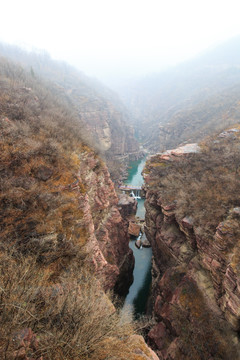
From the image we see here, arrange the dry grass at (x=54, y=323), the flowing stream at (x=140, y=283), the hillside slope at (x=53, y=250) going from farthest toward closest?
the flowing stream at (x=140, y=283) → the hillside slope at (x=53, y=250) → the dry grass at (x=54, y=323)

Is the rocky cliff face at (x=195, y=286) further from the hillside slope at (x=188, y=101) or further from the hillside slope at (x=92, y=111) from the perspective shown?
the hillside slope at (x=92, y=111)

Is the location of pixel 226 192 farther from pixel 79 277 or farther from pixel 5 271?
pixel 5 271

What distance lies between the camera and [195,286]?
1330 centimetres

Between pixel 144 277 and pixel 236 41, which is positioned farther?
pixel 236 41

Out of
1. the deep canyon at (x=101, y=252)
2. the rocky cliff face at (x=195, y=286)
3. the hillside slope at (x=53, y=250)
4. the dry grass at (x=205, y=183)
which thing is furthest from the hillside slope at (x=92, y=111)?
the rocky cliff face at (x=195, y=286)

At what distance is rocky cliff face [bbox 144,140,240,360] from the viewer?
34.4 ft

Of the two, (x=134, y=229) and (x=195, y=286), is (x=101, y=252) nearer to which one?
(x=195, y=286)

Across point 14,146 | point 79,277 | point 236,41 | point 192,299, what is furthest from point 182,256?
point 236,41

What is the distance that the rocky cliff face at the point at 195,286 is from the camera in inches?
412

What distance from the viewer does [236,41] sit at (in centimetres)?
15138

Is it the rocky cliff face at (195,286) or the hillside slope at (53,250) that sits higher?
the hillside slope at (53,250)

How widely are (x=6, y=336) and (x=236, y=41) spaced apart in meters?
216

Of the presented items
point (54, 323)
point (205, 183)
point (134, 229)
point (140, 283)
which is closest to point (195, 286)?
point (205, 183)

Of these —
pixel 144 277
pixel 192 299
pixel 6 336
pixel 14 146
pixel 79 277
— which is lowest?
pixel 144 277
